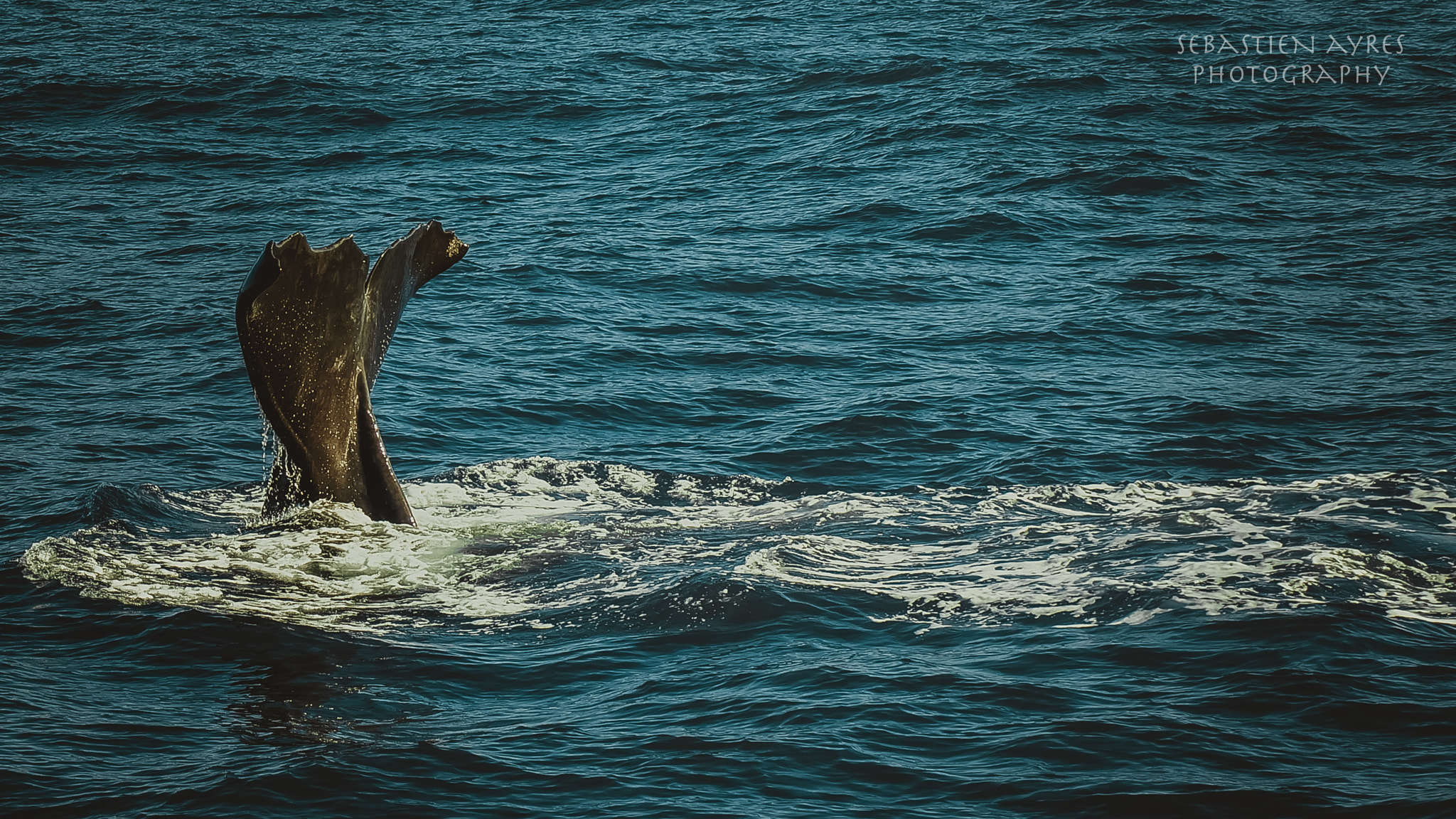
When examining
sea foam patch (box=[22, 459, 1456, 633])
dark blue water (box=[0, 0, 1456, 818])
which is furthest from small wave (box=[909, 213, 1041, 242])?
sea foam patch (box=[22, 459, 1456, 633])

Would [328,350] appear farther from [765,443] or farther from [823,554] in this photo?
[765,443]

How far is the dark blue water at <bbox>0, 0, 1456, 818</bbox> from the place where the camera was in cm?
563

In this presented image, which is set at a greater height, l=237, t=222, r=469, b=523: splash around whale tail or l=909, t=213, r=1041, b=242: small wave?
l=237, t=222, r=469, b=523: splash around whale tail

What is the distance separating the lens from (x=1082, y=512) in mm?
8734

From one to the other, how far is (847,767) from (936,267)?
10376 millimetres

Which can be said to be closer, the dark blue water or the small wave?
the dark blue water

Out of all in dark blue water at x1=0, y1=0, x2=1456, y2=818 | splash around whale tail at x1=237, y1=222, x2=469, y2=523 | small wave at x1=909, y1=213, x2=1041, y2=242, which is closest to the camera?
dark blue water at x1=0, y1=0, x2=1456, y2=818

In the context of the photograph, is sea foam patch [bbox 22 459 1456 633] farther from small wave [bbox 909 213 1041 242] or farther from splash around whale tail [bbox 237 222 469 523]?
small wave [bbox 909 213 1041 242]

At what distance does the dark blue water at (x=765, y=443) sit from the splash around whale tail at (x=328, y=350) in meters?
0.27

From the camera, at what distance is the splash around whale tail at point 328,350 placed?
6.99 metres

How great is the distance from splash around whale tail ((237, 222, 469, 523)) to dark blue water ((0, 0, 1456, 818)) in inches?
10.6

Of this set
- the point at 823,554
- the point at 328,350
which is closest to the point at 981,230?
the point at 823,554

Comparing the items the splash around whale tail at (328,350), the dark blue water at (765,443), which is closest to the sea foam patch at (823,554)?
the dark blue water at (765,443)

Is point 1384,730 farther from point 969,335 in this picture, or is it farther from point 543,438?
point 969,335
